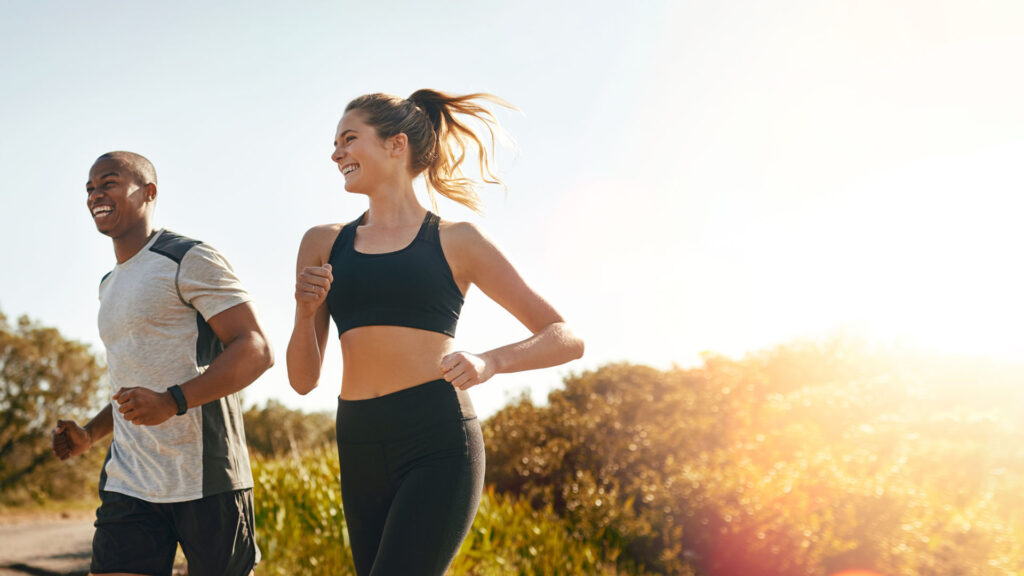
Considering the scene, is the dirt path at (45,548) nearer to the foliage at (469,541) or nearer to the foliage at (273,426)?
the foliage at (469,541)

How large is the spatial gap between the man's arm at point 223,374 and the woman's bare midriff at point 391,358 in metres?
0.41

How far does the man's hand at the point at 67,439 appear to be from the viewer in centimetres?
299

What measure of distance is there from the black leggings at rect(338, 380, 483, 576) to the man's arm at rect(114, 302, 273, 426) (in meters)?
0.39

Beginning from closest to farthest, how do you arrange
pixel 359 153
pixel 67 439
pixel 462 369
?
pixel 462 369
pixel 359 153
pixel 67 439

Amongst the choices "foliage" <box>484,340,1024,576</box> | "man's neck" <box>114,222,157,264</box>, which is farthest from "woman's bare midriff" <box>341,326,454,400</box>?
"foliage" <box>484,340,1024,576</box>

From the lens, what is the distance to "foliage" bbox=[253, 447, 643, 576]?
6.10 meters

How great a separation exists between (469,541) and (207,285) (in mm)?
3842

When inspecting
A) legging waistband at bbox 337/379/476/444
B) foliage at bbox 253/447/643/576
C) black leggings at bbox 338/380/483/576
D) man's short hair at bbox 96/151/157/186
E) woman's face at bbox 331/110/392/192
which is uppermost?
man's short hair at bbox 96/151/157/186

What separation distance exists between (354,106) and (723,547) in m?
4.99

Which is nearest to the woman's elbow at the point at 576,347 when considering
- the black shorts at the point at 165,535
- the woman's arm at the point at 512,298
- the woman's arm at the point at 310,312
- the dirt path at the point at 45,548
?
the woman's arm at the point at 512,298

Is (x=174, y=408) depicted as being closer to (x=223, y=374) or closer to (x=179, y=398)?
(x=179, y=398)

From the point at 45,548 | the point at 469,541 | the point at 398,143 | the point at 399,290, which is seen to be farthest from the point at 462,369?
the point at 45,548

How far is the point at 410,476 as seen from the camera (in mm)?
2383

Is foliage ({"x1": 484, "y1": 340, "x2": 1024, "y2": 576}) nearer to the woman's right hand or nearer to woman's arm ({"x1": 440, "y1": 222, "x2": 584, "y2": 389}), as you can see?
woman's arm ({"x1": 440, "y1": 222, "x2": 584, "y2": 389})
